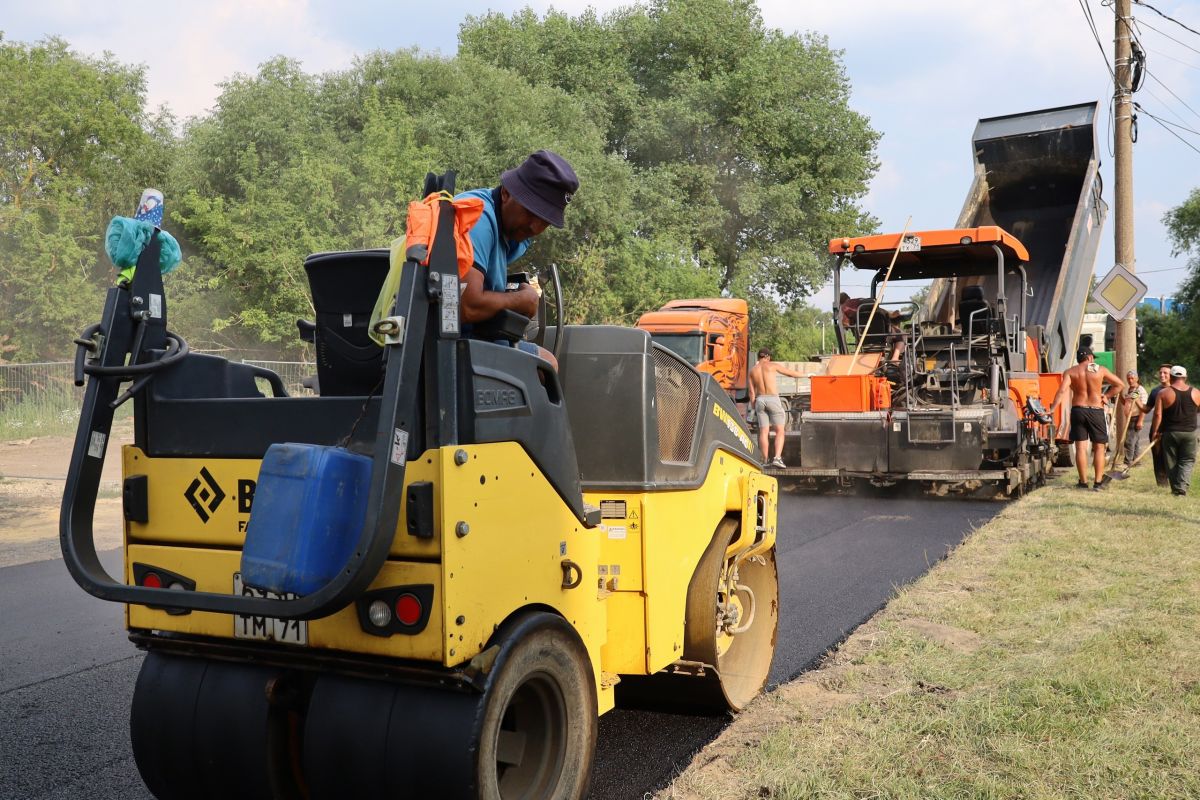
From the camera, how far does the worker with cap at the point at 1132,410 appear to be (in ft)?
46.2

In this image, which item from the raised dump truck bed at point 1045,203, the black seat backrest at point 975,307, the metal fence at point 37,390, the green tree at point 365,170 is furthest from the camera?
the green tree at point 365,170

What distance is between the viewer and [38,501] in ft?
40.9

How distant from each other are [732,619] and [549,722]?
1.65m

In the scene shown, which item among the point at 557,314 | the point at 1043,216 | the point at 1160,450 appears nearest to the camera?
the point at 557,314

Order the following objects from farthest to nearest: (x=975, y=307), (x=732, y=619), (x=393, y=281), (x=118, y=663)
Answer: (x=975, y=307) → (x=118, y=663) → (x=732, y=619) → (x=393, y=281)

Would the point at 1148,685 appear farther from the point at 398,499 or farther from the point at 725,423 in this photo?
the point at 398,499

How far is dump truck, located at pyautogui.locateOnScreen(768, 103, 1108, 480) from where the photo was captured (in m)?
14.1

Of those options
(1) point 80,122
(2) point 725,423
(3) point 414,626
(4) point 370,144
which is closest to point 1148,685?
(2) point 725,423

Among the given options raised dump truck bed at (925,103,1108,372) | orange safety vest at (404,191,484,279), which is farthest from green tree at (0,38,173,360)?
orange safety vest at (404,191,484,279)

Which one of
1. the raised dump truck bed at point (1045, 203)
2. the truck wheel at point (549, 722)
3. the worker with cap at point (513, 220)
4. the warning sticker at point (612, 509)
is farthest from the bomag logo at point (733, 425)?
the raised dump truck bed at point (1045, 203)

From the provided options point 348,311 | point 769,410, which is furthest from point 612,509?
point 769,410

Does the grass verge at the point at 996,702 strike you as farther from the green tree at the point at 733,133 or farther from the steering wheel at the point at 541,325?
the green tree at the point at 733,133

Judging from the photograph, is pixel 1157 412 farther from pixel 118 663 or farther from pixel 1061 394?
pixel 118 663

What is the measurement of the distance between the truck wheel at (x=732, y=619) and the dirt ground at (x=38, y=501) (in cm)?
412
